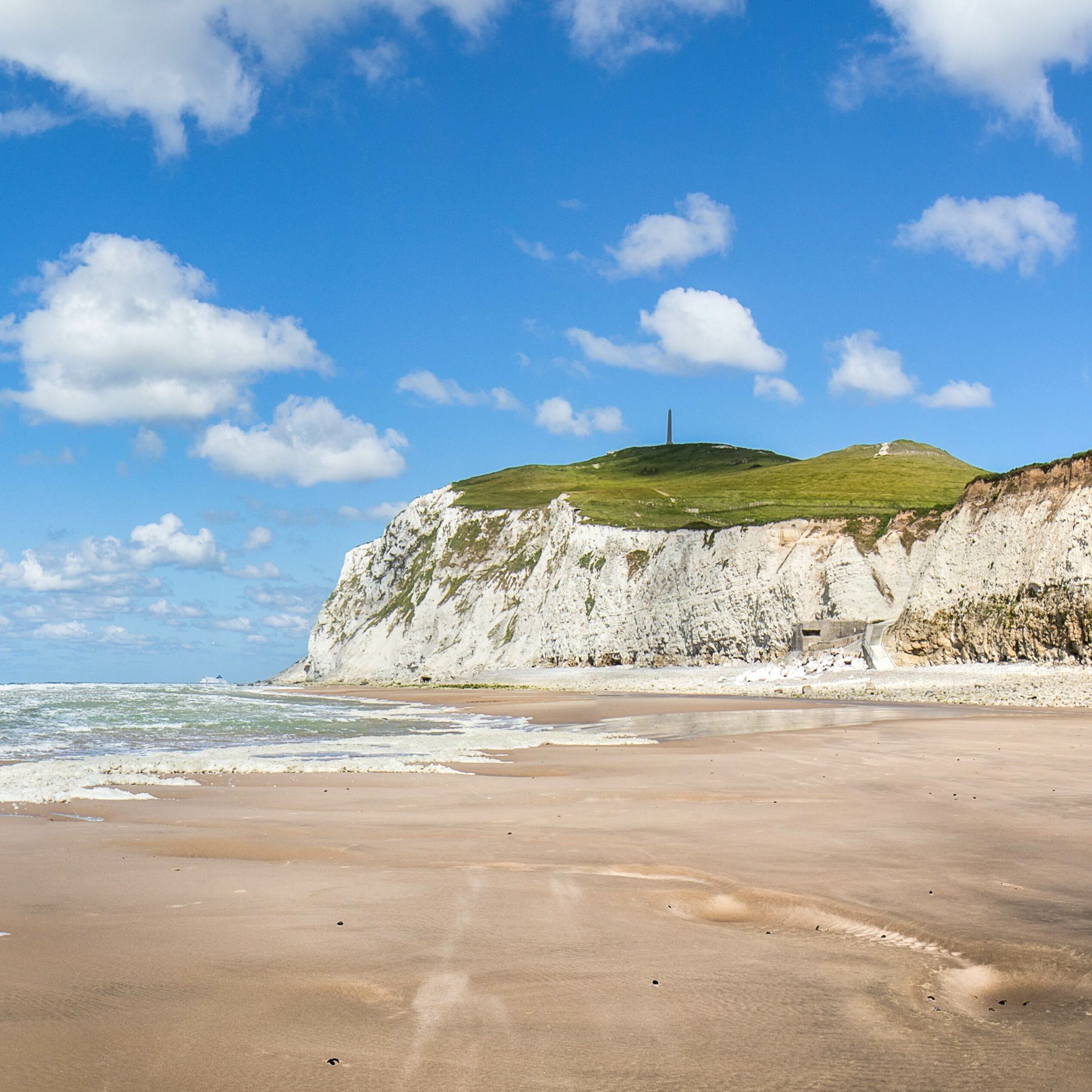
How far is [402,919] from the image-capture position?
429cm

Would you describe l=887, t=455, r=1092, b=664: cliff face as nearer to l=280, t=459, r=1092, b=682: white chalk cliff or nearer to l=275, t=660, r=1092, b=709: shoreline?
l=280, t=459, r=1092, b=682: white chalk cliff

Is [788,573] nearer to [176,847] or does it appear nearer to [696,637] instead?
[696,637]

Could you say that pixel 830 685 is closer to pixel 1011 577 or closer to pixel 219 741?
pixel 1011 577

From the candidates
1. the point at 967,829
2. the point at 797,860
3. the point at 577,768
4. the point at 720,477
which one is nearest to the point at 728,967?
the point at 797,860

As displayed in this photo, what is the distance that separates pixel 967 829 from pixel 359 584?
3143 inches

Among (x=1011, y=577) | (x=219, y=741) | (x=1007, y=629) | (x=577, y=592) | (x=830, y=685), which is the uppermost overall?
(x=577, y=592)

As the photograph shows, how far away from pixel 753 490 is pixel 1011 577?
1302 inches

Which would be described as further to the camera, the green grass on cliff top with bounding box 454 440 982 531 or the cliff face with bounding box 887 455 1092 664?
the green grass on cliff top with bounding box 454 440 982 531

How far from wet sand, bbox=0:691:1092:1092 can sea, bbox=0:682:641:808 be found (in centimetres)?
201

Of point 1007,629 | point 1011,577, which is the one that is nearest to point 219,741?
point 1007,629

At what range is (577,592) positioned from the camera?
56.8 m

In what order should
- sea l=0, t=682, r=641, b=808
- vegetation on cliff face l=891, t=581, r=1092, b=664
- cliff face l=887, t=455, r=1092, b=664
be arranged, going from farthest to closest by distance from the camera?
cliff face l=887, t=455, r=1092, b=664
vegetation on cliff face l=891, t=581, r=1092, b=664
sea l=0, t=682, r=641, b=808

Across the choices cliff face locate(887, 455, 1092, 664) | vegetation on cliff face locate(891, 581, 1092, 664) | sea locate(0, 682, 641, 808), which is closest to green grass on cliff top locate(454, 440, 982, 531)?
cliff face locate(887, 455, 1092, 664)

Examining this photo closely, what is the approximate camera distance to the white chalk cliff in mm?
33031
